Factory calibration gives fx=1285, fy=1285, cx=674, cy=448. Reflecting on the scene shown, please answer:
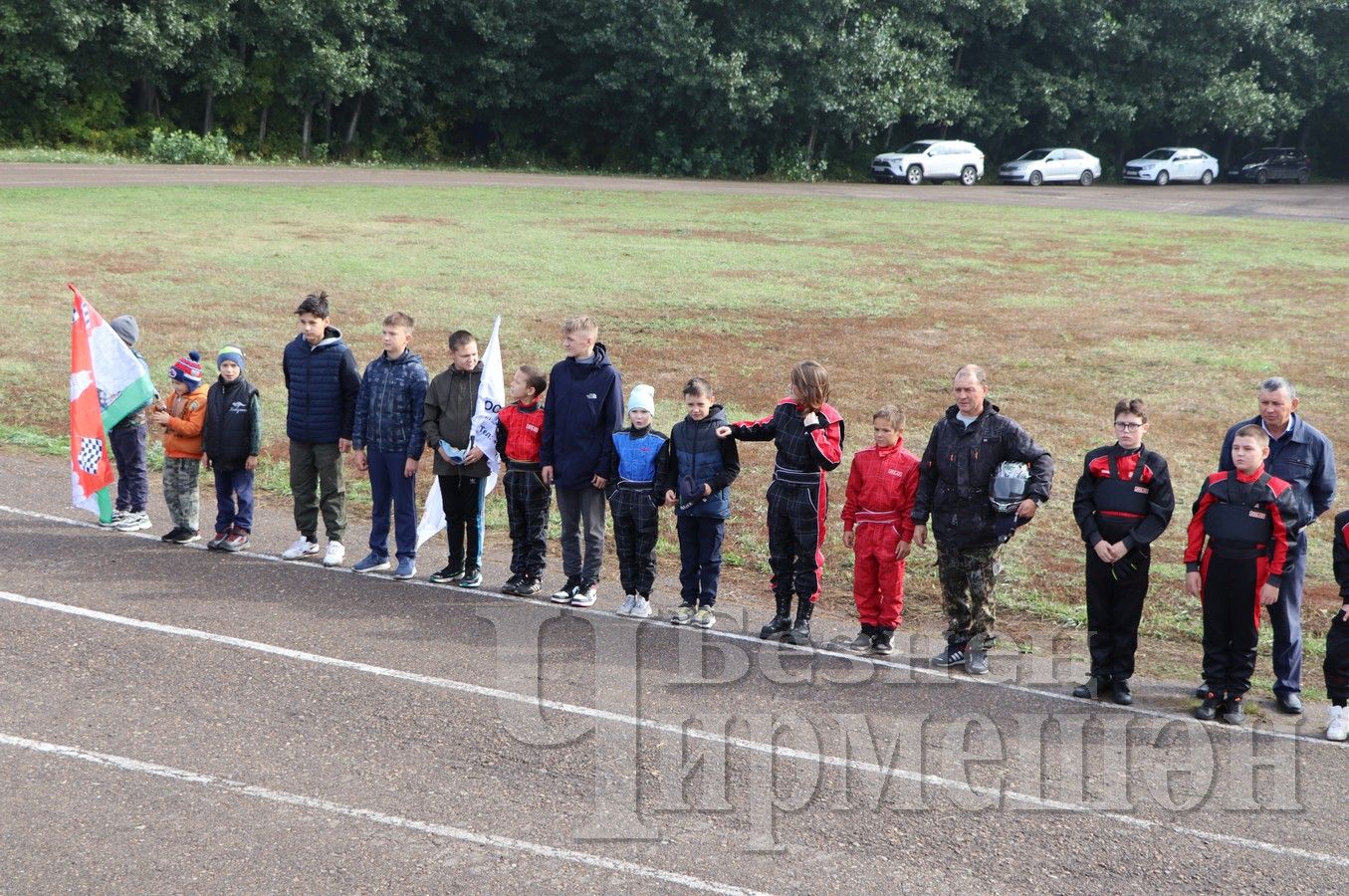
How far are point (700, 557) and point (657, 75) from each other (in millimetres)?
39620

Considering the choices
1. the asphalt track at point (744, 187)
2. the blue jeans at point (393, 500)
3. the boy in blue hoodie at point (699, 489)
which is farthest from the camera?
the asphalt track at point (744, 187)

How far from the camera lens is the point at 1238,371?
712 inches

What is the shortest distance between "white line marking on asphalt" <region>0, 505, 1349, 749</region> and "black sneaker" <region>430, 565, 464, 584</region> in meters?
0.07

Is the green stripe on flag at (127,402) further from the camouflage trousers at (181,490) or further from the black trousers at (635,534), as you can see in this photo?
the black trousers at (635,534)

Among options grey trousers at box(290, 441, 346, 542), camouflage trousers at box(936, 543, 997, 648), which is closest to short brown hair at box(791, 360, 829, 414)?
camouflage trousers at box(936, 543, 997, 648)

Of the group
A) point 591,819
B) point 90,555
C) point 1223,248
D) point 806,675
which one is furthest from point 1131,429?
point 1223,248

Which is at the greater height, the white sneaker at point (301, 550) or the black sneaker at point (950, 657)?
the white sneaker at point (301, 550)

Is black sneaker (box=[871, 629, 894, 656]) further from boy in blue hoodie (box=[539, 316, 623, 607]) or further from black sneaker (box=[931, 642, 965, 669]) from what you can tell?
boy in blue hoodie (box=[539, 316, 623, 607])

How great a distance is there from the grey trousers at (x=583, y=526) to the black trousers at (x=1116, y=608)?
352 centimetres

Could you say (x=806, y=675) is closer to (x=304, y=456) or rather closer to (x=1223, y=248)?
(x=304, y=456)

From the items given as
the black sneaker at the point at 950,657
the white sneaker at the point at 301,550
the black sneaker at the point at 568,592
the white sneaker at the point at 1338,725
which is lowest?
the white sneaker at the point at 1338,725

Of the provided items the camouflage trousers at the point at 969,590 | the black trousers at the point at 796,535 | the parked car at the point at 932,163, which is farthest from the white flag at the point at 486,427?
the parked car at the point at 932,163

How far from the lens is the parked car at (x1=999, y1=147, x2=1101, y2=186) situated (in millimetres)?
50188

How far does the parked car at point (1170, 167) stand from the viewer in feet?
174
